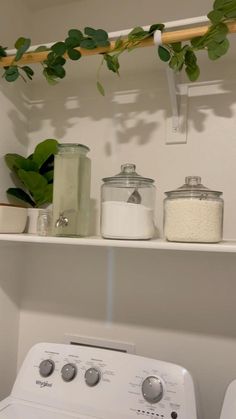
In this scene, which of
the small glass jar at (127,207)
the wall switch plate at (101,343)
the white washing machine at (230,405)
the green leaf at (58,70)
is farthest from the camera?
the wall switch plate at (101,343)

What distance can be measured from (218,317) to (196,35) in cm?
71

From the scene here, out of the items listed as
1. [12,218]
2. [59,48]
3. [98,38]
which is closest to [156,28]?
[98,38]

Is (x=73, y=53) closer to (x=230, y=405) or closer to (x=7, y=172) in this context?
(x=7, y=172)

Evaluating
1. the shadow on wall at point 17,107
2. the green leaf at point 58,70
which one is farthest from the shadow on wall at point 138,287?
the green leaf at point 58,70

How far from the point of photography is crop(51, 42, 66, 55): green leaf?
3.06 feet

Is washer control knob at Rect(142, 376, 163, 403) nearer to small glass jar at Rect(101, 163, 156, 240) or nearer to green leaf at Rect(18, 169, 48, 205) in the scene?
small glass jar at Rect(101, 163, 156, 240)

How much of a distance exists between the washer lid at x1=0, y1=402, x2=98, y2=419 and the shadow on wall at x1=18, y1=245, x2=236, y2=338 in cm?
31

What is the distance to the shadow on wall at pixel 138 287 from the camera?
1.02m

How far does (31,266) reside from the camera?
4.03 feet

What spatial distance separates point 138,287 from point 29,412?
425 millimetres

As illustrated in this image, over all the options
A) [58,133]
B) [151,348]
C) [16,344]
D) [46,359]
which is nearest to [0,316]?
[16,344]

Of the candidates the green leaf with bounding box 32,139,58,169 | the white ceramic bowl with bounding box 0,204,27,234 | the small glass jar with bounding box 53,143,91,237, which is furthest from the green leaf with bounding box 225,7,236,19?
the white ceramic bowl with bounding box 0,204,27,234

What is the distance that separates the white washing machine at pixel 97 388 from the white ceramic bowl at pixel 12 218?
0.33 m

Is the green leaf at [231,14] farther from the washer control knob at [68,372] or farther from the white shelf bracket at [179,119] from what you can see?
the washer control knob at [68,372]
